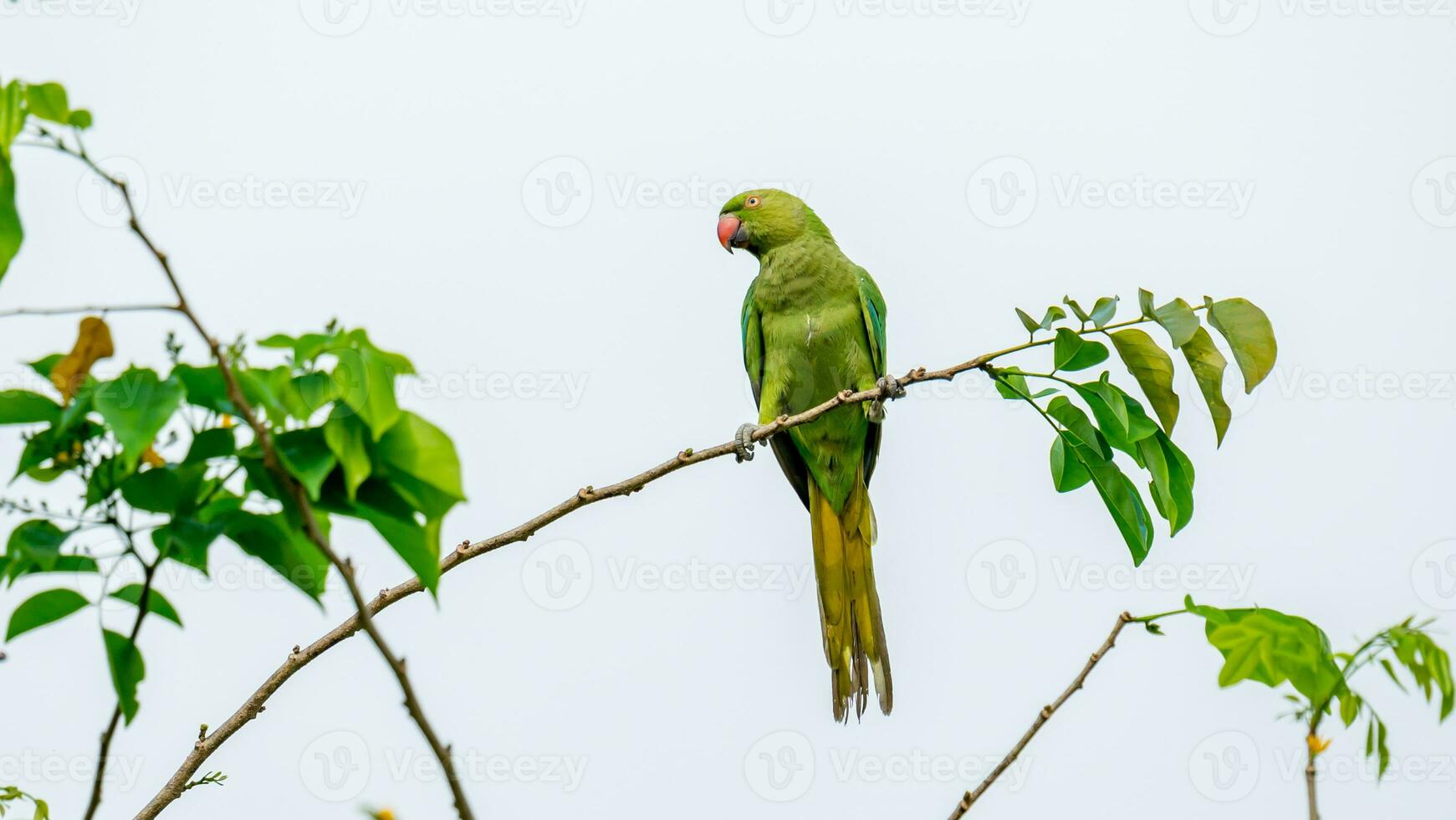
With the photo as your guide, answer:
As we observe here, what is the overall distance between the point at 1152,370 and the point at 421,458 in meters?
1.51

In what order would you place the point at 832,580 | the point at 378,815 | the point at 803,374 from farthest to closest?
the point at 803,374
the point at 832,580
the point at 378,815

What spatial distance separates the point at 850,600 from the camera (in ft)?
14.4

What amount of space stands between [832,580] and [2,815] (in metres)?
3.00

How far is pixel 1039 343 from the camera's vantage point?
2.30 m

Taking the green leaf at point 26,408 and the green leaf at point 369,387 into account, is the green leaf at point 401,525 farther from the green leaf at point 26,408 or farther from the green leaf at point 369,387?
the green leaf at point 26,408

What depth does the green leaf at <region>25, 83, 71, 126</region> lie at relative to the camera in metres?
1.23

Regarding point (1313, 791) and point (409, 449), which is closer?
point (1313, 791)

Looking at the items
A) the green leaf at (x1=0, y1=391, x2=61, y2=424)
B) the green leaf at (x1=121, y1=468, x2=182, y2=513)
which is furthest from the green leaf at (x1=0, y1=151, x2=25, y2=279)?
the green leaf at (x1=121, y1=468, x2=182, y2=513)

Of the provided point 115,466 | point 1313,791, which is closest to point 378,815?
point 115,466

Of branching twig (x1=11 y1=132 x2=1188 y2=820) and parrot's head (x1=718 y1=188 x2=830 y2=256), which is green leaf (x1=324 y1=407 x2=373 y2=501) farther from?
parrot's head (x1=718 y1=188 x2=830 y2=256)

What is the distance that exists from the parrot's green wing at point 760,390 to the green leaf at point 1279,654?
322cm

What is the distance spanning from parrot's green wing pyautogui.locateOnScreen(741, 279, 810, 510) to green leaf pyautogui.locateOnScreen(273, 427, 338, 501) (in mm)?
3517

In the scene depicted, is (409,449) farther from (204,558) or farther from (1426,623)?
(1426,623)

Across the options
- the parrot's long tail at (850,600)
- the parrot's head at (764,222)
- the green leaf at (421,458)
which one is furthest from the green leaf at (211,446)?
the parrot's head at (764,222)
